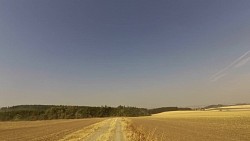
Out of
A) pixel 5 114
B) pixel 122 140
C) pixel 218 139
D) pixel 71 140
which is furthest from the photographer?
pixel 5 114

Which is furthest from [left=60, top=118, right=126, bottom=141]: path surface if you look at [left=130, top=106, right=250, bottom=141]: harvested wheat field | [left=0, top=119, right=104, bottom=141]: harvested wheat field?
[left=130, top=106, right=250, bottom=141]: harvested wheat field

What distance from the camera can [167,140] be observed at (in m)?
22.5

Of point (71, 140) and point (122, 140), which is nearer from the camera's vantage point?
point (122, 140)

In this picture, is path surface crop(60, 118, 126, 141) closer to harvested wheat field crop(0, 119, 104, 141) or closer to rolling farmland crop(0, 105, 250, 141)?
rolling farmland crop(0, 105, 250, 141)

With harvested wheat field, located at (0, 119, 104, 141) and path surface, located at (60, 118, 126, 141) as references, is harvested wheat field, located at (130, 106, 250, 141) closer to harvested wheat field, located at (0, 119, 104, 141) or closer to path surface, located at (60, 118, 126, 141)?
path surface, located at (60, 118, 126, 141)

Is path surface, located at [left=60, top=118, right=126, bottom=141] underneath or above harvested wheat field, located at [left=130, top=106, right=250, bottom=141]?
underneath

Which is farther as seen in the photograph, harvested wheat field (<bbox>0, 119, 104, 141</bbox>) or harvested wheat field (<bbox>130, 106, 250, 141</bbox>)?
harvested wheat field (<bbox>0, 119, 104, 141</bbox>)

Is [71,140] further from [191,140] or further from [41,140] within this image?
[191,140]

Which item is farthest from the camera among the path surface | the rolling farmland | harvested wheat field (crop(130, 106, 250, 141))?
the path surface

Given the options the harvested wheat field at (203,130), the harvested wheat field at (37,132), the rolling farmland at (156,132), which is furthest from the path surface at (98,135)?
the harvested wheat field at (203,130)

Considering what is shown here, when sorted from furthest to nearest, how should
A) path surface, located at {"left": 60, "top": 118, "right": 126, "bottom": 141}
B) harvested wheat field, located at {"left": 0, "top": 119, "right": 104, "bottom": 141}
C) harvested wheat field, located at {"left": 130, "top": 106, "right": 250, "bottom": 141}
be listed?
harvested wheat field, located at {"left": 0, "top": 119, "right": 104, "bottom": 141}
path surface, located at {"left": 60, "top": 118, "right": 126, "bottom": 141}
harvested wheat field, located at {"left": 130, "top": 106, "right": 250, "bottom": 141}

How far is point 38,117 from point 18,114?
47.2 ft

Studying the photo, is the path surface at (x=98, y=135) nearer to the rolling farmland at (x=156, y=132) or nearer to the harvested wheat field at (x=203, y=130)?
the rolling farmland at (x=156, y=132)

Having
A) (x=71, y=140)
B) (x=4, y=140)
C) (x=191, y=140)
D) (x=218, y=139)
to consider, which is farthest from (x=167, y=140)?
(x=4, y=140)
